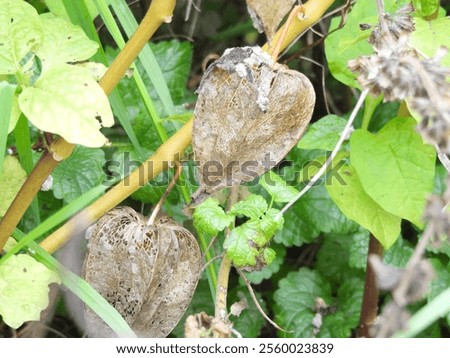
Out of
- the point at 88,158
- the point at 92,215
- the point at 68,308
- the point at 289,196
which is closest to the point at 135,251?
the point at 92,215

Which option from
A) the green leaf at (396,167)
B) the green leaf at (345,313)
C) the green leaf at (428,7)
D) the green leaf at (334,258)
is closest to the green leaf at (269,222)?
the green leaf at (396,167)

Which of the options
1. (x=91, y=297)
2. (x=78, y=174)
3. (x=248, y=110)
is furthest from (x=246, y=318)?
(x=248, y=110)

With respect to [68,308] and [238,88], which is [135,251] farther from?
[68,308]

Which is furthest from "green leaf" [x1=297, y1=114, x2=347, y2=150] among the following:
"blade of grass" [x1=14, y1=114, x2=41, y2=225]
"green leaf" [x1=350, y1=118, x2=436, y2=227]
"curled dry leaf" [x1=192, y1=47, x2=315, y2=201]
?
"blade of grass" [x1=14, y1=114, x2=41, y2=225]

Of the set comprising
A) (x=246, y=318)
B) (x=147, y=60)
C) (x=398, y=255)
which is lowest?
(x=246, y=318)

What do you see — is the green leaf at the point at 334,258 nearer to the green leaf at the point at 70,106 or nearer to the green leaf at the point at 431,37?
the green leaf at the point at 431,37

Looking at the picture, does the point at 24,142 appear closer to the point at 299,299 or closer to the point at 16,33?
the point at 16,33

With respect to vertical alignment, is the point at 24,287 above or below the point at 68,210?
below
